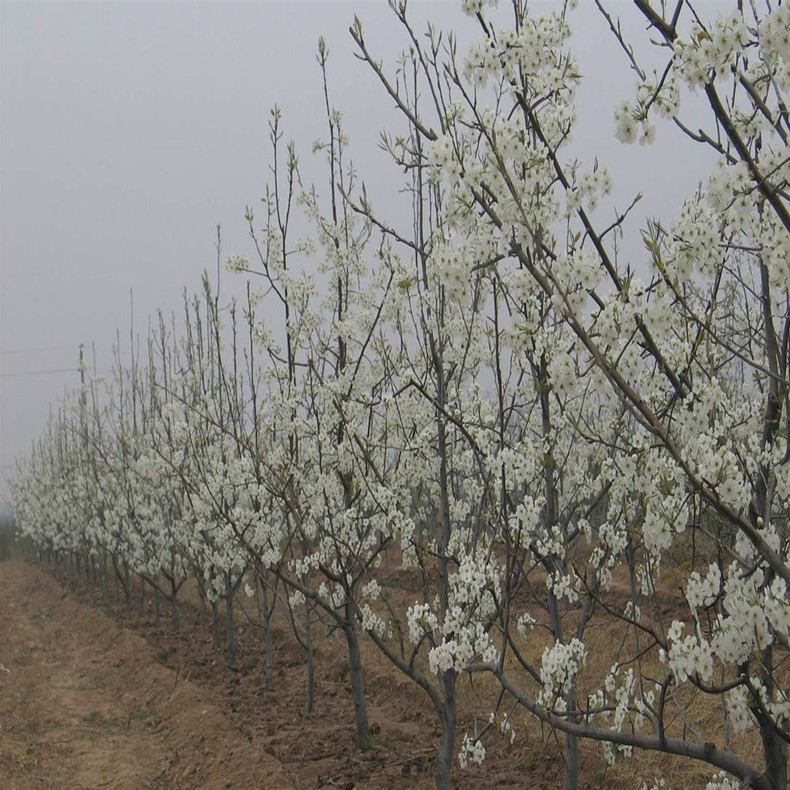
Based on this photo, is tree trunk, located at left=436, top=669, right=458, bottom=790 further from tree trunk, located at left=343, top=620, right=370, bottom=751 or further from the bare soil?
tree trunk, located at left=343, top=620, right=370, bottom=751

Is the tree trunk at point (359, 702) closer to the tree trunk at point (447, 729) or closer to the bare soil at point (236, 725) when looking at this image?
the bare soil at point (236, 725)

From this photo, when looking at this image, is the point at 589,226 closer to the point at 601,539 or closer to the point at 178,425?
the point at 601,539

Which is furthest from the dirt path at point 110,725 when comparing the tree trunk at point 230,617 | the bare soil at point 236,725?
the tree trunk at point 230,617

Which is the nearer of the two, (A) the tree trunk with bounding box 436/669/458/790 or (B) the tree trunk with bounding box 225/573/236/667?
(A) the tree trunk with bounding box 436/669/458/790

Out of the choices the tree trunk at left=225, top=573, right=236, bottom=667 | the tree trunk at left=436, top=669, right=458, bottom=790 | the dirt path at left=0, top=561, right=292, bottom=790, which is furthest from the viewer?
the tree trunk at left=225, top=573, right=236, bottom=667

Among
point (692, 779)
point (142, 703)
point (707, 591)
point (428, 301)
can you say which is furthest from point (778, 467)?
point (142, 703)

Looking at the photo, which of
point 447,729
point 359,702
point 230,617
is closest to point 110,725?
point 230,617

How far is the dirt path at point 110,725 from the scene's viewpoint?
6953 millimetres

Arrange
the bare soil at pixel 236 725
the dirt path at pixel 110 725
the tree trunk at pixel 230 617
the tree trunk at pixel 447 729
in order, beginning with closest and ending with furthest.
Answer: the tree trunk at pixel 447 729 < the bare soil at pixel 236 725 < the dirt path at pixel 110 725 < the tree trunk at pixel 230 617

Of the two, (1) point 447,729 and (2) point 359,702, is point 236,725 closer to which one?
(2) point 359,702

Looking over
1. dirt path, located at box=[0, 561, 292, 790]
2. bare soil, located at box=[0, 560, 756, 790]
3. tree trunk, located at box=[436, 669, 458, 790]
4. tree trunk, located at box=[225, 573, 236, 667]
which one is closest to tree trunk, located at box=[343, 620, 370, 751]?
bare soil, located at box=[0, 560, 756, 790]

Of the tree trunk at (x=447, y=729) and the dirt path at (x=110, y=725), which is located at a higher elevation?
the tree trunk at (x=447, y=729)

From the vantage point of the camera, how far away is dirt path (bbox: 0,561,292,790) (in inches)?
274

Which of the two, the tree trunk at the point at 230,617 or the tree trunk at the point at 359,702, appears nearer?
the tree trunk at the point at 359,702
